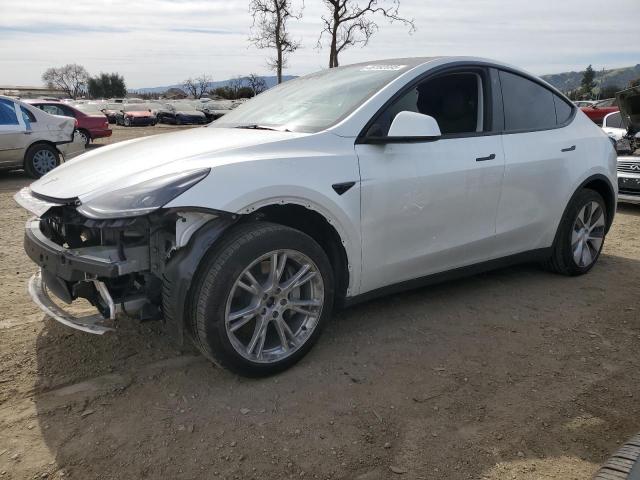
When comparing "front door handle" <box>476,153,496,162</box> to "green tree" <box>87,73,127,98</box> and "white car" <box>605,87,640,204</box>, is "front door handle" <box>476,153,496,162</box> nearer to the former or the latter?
"white car" <box>605,87,640,204</box>

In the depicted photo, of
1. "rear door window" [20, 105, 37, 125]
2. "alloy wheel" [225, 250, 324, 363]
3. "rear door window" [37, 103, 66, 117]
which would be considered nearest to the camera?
"alloy wheel" [225, 250, 324, 363]

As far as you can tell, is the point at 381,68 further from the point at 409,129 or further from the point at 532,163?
the point at 532,163

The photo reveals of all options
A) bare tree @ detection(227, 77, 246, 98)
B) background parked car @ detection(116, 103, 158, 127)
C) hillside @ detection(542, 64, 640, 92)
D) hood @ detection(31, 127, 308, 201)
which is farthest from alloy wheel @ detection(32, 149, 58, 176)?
hillside @ detection(542, 64, 640, 92)

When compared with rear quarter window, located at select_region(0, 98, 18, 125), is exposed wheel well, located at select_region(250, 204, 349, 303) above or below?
below

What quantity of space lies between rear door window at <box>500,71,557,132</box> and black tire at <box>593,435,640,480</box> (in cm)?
233

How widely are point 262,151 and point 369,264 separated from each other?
908mm

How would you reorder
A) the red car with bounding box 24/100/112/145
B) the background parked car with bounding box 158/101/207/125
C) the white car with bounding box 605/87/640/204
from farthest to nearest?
the background parked car with bounding box 158/101/207/125 < the red car with bounding box 24/100/112/145 < the white car with bounding box 605/87/640/204

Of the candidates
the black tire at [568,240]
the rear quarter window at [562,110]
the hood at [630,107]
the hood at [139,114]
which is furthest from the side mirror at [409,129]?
the hood at [139,114]

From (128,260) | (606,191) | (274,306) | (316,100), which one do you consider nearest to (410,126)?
(316,100)

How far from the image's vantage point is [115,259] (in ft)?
8.25

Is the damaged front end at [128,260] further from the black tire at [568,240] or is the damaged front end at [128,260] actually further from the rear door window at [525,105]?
the black tire at [568,240]

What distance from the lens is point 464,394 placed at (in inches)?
109

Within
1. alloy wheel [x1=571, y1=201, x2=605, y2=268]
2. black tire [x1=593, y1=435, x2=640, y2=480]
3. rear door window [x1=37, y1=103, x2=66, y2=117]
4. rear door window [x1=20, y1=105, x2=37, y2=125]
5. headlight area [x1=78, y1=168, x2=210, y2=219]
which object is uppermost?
rear door window [x1=37, y1=103, x2=66, y2=117]

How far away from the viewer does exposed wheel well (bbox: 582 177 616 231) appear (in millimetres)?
4554
